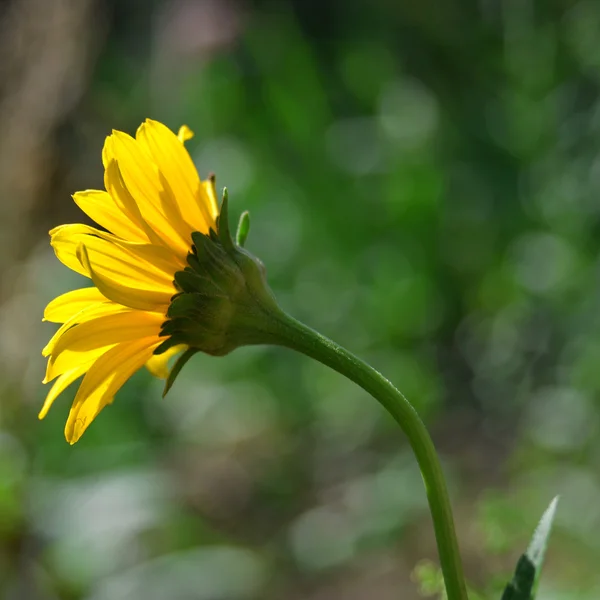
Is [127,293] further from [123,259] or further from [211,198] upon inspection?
[211,198]

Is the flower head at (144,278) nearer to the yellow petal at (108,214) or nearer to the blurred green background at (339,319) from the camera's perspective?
the yellow petal at (108,214)

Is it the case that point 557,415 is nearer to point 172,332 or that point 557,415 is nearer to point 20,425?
point 20,425

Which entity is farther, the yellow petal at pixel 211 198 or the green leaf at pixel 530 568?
the yellow petal at pixel 211 198

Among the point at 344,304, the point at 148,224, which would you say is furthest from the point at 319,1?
the point at 148,224

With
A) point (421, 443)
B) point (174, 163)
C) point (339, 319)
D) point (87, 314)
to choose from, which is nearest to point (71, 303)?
point (87, 314)

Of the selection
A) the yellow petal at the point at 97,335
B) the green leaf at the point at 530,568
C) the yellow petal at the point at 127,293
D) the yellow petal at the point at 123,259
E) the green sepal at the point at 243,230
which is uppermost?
the green sepal at the point at 243,230

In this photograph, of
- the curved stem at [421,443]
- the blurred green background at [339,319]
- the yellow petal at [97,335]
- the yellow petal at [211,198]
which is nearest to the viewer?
the curved stem at [421,443]

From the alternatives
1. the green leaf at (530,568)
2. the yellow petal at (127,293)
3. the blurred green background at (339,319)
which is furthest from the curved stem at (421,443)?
the blurred green background at (339,319)
